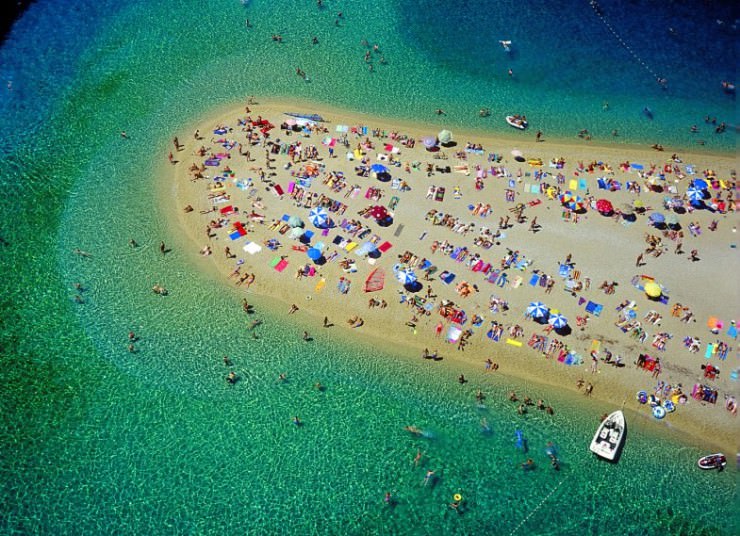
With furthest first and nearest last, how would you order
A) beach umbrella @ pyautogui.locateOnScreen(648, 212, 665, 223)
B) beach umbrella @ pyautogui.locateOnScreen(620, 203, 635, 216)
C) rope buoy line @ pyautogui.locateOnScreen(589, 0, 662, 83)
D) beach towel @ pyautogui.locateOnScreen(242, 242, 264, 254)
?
rope buoy line @ pyautogui.locateOnScreen(589, 0, 662, 83) → beach umbrella @ pyautogui.locateOnScreen(620, 203, 635, 216) → beach umbrella @ pyautogui.locateOnScreen(648, 212, 665, 223) → beach towel @ pyautogui.locateOnScreen(242, 242, 264, 254)

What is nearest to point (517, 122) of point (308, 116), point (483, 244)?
point (483, 244)

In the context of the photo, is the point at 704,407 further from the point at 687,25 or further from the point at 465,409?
the point at 687,25

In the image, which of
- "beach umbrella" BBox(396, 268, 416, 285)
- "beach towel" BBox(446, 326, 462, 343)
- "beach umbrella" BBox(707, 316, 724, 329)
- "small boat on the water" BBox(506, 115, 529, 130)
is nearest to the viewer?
"beach towel" BBox(446, 326, 462, 343)

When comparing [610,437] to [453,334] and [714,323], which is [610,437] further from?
[714,323]

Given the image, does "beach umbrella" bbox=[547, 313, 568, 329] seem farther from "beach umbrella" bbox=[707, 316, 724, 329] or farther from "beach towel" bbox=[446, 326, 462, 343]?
"beach umbrella" bbox=[707, 316, 724, 329]

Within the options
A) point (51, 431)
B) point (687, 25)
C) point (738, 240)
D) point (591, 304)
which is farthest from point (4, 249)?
point (687, 25)

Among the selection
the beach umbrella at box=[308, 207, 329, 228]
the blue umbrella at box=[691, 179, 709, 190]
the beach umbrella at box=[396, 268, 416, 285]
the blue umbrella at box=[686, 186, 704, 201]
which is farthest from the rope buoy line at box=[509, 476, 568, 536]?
the blue umbrella at box=[691, 179, 709, 190]

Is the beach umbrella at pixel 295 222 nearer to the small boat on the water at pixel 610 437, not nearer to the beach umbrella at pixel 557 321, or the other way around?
the beach umbrella at pixel 557 321
